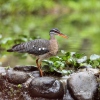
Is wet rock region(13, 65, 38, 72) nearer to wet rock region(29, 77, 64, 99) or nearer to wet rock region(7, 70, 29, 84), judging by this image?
wet rock region(7, 70, 29, 84)

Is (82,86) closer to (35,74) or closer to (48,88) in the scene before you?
(48,88)

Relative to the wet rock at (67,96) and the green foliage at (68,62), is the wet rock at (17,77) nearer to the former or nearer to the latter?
the green foliage at (68,62)

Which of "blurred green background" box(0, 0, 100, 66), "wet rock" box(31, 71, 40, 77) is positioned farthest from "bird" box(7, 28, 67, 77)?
"blurred green background" box(0, 0, 100, 66)

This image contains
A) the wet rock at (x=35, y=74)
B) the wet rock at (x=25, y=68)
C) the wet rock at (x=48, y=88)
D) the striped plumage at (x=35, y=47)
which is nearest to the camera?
the wet rock at (x=48, y=88)

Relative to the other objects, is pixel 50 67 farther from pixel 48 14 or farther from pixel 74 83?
pixel 48 14

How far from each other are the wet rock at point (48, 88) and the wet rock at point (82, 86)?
0.68 feet

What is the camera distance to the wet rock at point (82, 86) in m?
7.19

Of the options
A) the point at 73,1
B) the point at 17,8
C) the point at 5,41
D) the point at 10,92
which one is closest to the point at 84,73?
the point at 10,92

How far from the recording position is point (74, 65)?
27.1 feet

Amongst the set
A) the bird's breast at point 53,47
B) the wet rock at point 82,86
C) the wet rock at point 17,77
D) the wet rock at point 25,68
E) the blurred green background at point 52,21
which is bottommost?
the wet rock at point 82,86

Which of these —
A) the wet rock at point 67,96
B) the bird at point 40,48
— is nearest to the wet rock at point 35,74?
the bird at point 40,48

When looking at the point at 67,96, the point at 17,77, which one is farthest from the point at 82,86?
the point at 17,77

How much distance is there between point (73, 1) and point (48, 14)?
4.85 meters

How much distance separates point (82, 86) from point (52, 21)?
58.5ft
